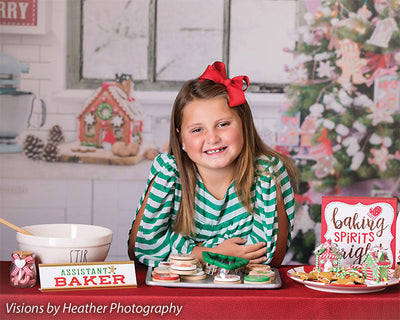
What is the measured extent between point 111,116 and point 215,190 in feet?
6.59

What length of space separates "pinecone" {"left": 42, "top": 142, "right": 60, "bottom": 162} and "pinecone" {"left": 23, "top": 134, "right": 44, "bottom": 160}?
0.03m

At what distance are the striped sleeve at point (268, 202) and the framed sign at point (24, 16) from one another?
7.77ft

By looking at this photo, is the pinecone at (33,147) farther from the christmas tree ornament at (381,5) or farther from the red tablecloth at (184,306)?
the red tablecloth at (184,306)

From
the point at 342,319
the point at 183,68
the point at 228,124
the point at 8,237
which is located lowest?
the point at 8,237

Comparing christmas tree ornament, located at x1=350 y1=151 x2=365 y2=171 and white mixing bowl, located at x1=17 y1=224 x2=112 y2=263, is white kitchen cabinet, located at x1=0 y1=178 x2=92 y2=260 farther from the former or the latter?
white mixing bowl, located at x1=17 y1=224 x2=112 y2=263

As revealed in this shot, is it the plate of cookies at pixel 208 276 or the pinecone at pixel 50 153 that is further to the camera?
the pinecone at pixel 50 153

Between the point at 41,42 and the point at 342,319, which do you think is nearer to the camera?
the point at 342,319

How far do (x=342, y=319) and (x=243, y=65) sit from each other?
2.66 metres

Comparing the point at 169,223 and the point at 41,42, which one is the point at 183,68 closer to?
the point at 41,42

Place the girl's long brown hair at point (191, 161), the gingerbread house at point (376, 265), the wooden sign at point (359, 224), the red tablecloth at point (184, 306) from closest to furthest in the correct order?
1. the red tablecloth at point (184, 306)
2. the gingerbread house at point (376, 265)
3. the wooden sign at point (359, 224)
4. the girl's long brown hair at point (191, 161)

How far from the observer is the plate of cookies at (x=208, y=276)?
125 centimetres

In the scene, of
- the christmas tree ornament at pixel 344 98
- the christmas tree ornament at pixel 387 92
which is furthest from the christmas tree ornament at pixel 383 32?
the christmas tree ornament at pixel 344 98

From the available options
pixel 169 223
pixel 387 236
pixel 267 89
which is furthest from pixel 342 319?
pixel 267 89

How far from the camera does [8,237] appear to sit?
3662 millimetres
